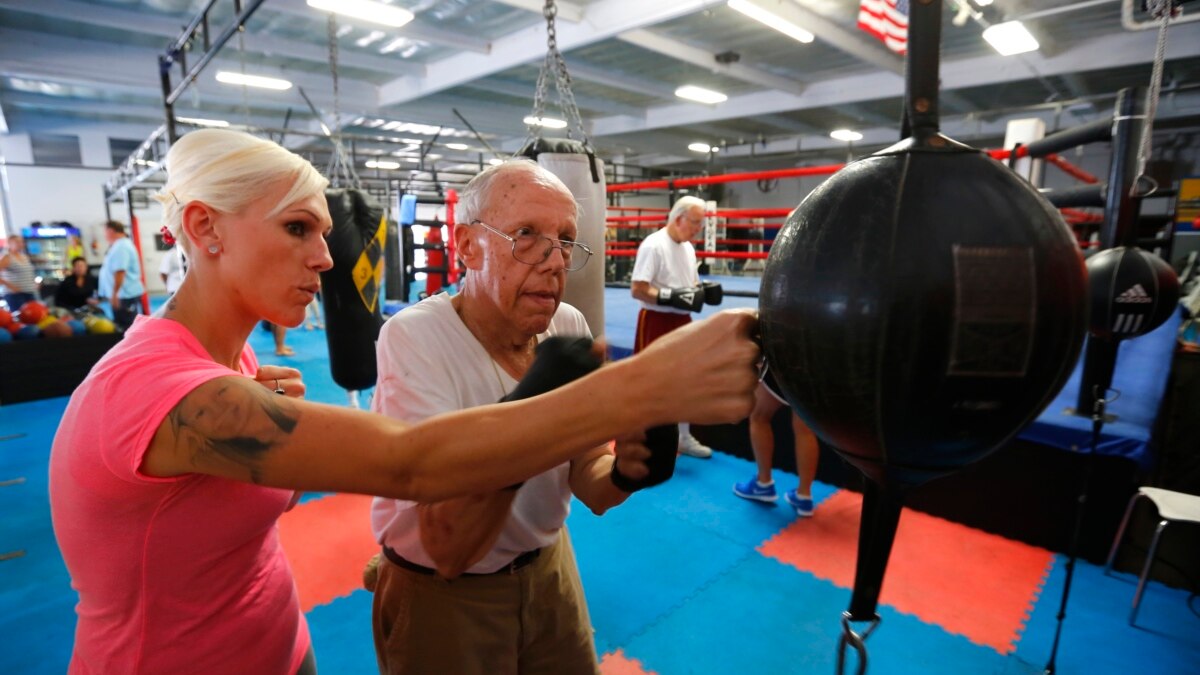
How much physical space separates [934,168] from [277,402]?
831 mm

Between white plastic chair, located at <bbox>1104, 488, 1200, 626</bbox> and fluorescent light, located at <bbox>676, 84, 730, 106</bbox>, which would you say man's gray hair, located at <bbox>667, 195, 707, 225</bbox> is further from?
fluorescent light, located at <bbox>676, 84, 730, 106</bbox>

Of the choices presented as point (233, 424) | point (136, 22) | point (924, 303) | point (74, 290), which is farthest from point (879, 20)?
point (74, 290)

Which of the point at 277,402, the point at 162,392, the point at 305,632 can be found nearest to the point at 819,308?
the point at 277,402

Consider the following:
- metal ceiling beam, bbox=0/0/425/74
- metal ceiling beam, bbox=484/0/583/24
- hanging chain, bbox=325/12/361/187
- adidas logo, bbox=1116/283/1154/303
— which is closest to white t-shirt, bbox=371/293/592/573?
adidas logo, bbox=1116/283/1154/303

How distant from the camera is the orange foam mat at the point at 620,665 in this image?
2.20 m

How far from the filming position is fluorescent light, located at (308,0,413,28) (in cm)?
571

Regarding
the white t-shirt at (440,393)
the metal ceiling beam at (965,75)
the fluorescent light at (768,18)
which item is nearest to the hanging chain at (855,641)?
the white t-shirt at (440,393)

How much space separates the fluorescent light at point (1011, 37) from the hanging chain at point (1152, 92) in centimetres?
528

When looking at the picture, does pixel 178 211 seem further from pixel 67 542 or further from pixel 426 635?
pixel 426 635

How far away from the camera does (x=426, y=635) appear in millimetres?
1187

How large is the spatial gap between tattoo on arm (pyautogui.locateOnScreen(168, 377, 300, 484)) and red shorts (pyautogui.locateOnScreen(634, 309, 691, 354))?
3398 millimetres

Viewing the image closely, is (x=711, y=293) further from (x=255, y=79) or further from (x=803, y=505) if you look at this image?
(x=255, y=79)

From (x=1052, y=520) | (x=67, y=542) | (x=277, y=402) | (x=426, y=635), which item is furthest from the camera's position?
(x=1052, y=520)

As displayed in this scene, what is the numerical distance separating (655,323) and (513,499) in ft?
10.4
